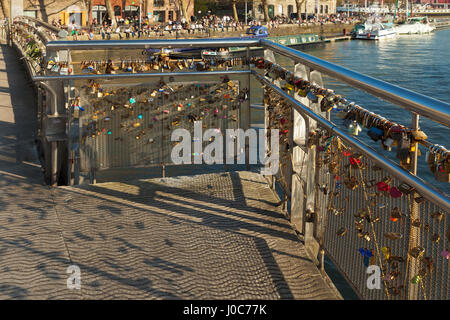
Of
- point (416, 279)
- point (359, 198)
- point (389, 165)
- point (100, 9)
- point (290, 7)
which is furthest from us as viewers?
point (290, 7)

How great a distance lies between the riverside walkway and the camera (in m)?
2.77

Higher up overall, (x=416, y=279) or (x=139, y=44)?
(x=139, y=44)

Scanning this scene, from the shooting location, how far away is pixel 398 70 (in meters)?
35.6

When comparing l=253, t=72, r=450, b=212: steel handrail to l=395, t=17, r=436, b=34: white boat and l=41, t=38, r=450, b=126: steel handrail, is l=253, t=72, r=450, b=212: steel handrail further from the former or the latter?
l=395, t=17, r=436, b=34: white boat

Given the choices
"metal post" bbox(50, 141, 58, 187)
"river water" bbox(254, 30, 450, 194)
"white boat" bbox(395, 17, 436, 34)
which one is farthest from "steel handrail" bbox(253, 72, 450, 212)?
"white boat" bbox(395, 17, 436, 34)

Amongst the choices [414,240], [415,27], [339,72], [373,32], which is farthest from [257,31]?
[414,240]

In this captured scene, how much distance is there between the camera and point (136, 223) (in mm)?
3570

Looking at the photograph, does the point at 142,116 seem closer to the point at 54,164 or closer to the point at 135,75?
the point at 135,75

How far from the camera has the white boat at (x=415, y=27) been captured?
235ft

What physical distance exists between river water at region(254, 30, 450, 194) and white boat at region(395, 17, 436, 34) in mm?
7089

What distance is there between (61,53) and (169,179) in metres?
1.15

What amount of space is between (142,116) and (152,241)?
4.37 feet

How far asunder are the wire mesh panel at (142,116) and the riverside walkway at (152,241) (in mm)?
226

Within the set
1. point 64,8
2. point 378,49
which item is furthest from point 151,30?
point 378,49
